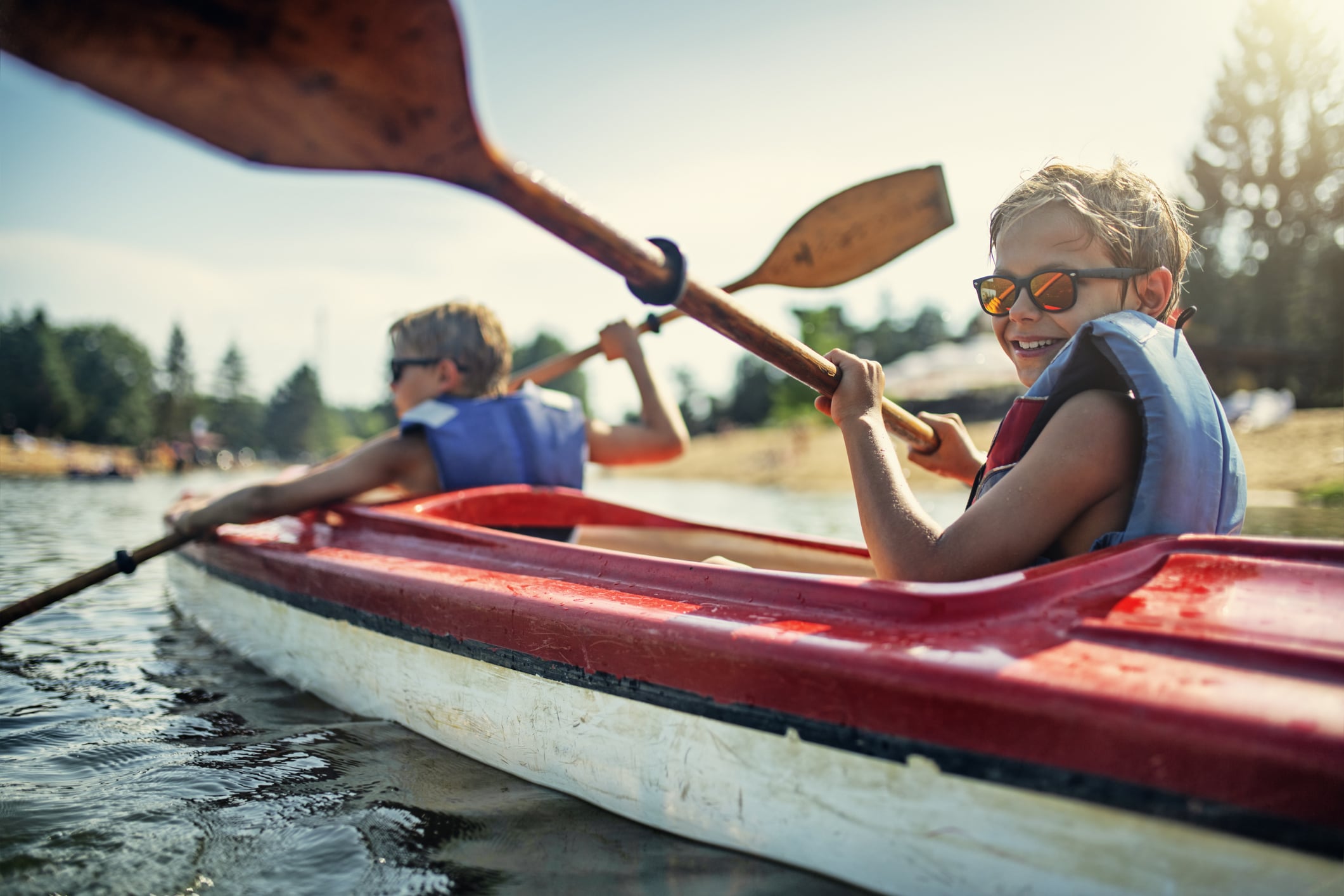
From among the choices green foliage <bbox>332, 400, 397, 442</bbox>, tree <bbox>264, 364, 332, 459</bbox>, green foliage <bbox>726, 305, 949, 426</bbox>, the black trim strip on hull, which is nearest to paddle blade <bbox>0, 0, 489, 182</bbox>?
the black trim strip on hull

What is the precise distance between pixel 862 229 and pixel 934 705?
258 cm

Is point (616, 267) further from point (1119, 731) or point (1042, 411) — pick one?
point (1119, 731)

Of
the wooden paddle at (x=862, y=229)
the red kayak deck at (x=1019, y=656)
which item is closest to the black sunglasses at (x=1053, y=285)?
the red kayak deck at (x=1019, y=656)

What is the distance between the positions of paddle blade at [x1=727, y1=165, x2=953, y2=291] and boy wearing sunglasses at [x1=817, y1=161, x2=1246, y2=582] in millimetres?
1619

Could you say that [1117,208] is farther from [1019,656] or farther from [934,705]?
[934,705]

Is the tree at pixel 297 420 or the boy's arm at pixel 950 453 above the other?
the tree at pixel 297 420

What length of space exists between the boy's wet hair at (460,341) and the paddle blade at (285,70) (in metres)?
1.78

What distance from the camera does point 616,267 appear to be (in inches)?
60.8

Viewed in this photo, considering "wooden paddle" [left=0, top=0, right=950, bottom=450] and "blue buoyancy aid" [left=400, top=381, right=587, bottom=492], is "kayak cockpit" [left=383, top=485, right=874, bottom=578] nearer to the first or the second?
"blue buoyancy aid" [left=400, top=381, right=587, bottom=492]

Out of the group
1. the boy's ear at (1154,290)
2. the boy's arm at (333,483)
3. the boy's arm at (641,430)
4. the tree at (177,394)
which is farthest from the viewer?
the tree at (177,394)

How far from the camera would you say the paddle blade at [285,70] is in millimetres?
1259

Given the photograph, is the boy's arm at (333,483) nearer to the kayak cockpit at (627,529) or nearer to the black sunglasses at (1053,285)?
the kayak cockpit at (627,529)

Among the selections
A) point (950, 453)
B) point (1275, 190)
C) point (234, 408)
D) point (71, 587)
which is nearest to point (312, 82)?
point (950, 453)

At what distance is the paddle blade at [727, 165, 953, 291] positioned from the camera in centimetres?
337
